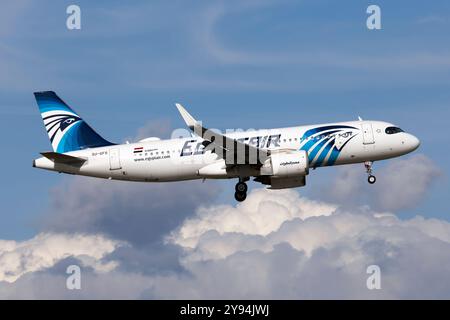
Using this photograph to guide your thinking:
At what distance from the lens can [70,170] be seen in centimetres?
6856

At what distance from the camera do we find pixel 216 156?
66375 mm

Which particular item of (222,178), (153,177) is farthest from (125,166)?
(222,178)

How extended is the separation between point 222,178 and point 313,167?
7195 millimetres

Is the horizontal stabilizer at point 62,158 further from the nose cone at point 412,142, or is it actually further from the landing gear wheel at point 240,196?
the nose cone at point 412,142

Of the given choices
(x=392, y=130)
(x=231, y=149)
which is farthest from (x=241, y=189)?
(x=392, y=130)

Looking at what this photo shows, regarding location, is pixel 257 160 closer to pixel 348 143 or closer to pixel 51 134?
pixel 348 143

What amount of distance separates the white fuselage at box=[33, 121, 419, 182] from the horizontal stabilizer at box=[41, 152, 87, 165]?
0.41 metres

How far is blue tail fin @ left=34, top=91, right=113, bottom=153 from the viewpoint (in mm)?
71000

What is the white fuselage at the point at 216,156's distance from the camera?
65.1 metres

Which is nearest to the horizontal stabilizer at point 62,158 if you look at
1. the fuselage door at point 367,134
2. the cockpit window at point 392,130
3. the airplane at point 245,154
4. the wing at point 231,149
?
the airplane at point 245,154

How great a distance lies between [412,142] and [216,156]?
1554 cm

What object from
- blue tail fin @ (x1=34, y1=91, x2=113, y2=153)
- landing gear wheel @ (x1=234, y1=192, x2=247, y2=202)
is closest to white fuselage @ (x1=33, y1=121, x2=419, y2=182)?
landing gear wheel @ (x1=234, y1=192, x2=247, y2=202)
